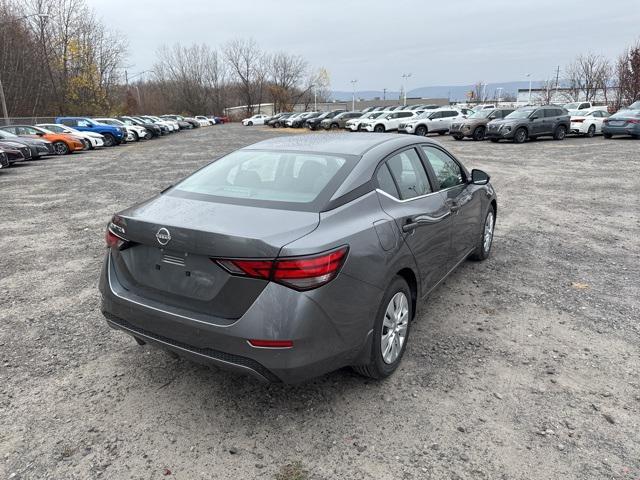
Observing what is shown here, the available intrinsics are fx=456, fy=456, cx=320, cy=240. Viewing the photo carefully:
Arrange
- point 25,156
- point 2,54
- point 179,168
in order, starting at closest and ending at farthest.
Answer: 1. point 179,168
2. point 25,156
3. point 2,54

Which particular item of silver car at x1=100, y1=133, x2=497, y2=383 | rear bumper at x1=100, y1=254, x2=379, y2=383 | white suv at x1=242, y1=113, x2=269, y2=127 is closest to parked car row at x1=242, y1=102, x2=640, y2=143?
silver car at x1=100, y1=133, x2=497, y2=383

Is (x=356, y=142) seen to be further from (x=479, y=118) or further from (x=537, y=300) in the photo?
Result: (x=479, y=118)

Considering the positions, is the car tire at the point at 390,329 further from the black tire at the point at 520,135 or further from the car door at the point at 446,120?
the car door at the point at 446,120

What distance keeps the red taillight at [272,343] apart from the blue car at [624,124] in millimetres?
26062

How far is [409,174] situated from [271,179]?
117 cm

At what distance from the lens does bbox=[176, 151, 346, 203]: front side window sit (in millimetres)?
3082

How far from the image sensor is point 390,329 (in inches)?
127

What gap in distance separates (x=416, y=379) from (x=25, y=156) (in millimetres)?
19969

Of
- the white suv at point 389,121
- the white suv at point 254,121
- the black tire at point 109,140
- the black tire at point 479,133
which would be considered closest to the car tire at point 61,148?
the black tire at point 109,140

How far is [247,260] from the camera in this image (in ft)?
8.10

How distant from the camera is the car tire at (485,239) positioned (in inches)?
212

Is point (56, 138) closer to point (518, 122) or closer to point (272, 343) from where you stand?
point (518, 122)

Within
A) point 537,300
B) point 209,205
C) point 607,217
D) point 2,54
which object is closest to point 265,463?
point 209,205

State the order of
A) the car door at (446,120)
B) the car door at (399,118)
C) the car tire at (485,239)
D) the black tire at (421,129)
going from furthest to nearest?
the car door at (399,118)
the car door at (446,120)
the black tire at (421,129)
the car tire at (485,239)
